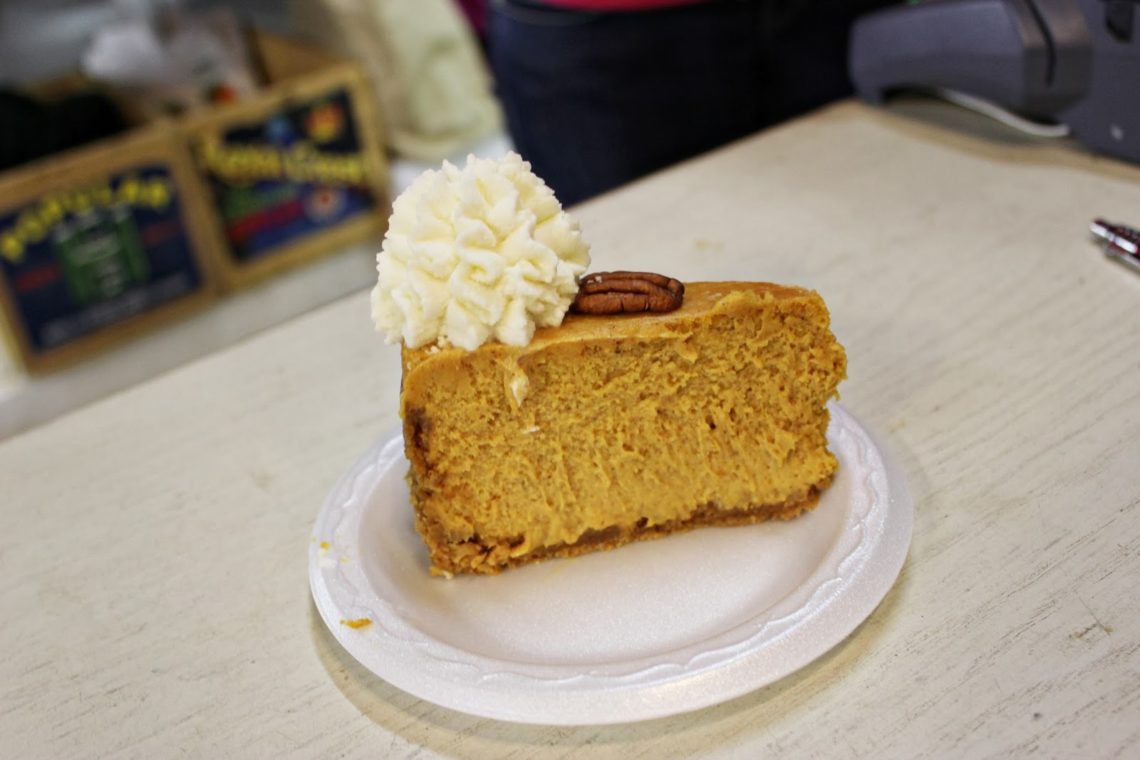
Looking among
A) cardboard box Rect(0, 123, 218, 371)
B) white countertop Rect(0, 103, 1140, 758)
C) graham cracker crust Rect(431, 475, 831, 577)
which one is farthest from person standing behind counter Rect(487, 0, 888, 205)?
graham cracker crust Rect(431, 475, 831, 577)

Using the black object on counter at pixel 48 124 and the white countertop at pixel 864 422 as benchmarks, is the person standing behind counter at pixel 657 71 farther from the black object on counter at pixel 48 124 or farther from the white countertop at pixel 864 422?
the black object on counter at pixel 48 124

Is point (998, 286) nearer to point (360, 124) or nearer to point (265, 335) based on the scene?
point (265, 335)

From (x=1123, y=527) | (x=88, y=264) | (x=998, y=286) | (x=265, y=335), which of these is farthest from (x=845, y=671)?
(x=88, y=264)

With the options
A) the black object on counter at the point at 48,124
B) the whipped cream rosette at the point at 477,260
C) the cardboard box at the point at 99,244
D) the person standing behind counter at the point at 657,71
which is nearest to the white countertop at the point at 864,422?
the person standing behind counter at the point at 657,71

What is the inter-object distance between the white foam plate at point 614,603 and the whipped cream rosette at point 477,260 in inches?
7.6

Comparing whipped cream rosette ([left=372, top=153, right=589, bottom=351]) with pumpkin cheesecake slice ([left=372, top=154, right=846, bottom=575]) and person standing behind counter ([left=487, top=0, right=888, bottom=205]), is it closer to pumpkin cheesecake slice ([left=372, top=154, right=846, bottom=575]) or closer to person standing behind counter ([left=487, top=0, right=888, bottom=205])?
pumpkin cheesecake slice ([left=372, top=154, right=846, bottom=575])

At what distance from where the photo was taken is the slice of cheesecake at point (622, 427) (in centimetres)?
94

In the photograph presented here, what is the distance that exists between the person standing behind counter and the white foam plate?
81 cm

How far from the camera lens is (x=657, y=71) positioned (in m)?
1.70

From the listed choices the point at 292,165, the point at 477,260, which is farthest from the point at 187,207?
the point at 477,260

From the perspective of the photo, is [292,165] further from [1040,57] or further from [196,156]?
[1040,57]

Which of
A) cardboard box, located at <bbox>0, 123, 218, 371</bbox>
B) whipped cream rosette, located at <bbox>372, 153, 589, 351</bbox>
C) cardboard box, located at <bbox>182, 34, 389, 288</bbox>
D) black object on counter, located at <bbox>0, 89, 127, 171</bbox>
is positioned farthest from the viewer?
cardboard box, located at <bbox>182, 34, 389, 288</bbox>

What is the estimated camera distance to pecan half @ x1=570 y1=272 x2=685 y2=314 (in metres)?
0.96

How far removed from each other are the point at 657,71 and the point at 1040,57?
21.1 inches
